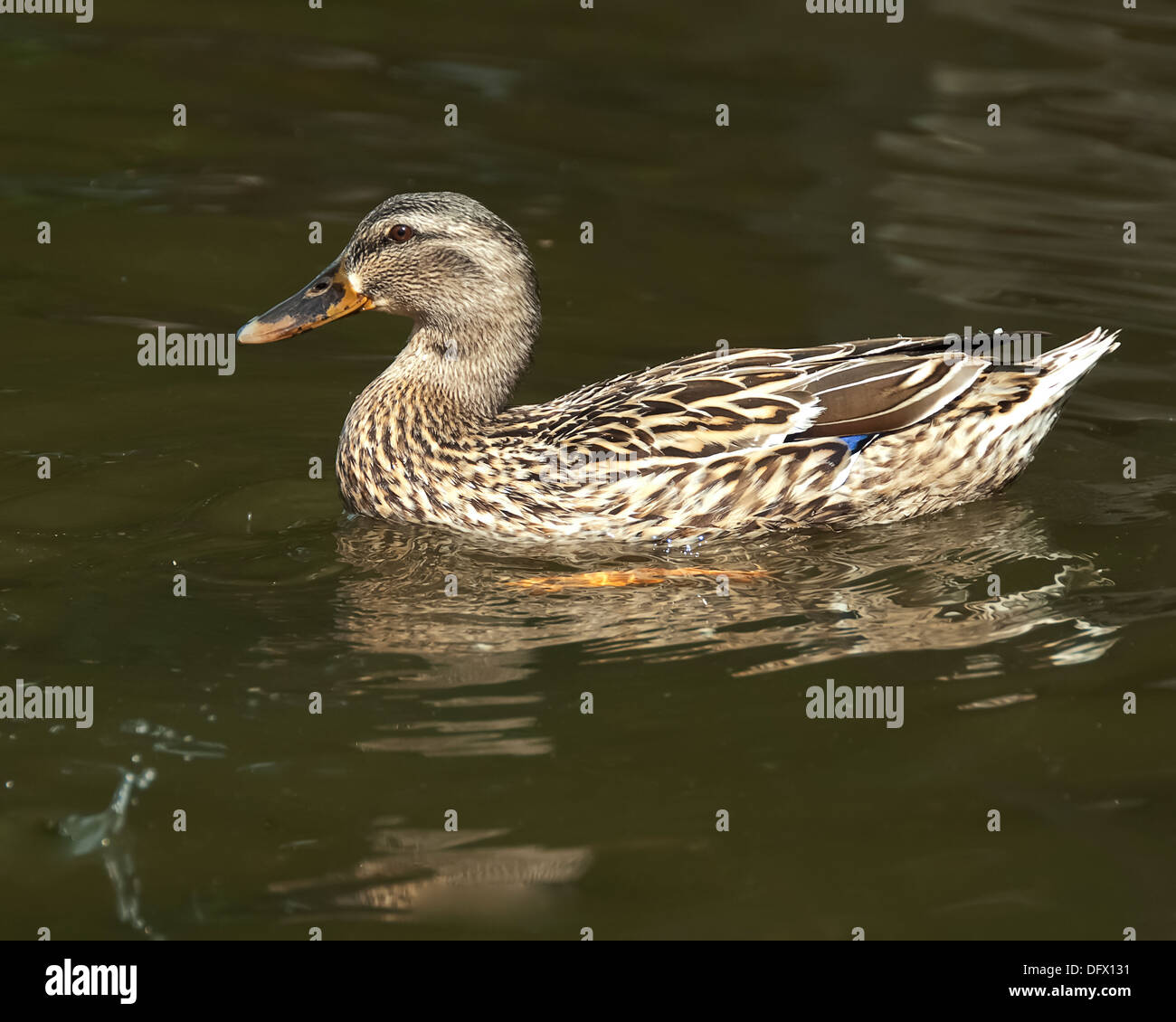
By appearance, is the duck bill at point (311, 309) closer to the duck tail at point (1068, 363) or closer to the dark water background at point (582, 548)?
the dark water background at point (582, 548)

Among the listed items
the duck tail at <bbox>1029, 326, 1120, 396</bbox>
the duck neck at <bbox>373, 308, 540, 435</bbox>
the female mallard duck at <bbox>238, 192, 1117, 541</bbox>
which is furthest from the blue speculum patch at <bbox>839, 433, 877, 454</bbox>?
the duck neck at <bbox>373, 308, 540, 435</bbox>

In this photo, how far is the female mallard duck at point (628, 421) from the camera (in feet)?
28.3

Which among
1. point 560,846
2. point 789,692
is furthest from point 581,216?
point 560,846

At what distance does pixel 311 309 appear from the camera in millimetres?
9188

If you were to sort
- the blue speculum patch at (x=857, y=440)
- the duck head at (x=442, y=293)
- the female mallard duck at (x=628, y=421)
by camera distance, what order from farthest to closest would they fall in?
1. the duck head at (x=442, y=293)
2. the blue speculum patch at (x=857, y=440)
3. the female mallard duck at (x=628, y=421)

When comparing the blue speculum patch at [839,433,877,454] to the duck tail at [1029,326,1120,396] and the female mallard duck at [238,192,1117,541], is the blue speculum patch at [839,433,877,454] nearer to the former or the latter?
the female mallard duck at [238,192,1117,541]

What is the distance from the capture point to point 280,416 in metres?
10.4

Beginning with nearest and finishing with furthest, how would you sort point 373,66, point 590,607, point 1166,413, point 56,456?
point 590,607 → point 56,456 → point 1166,413 → point 373,66

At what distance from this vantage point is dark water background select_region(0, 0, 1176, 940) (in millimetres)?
5977

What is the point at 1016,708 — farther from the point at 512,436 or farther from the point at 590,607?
the point at 512,436

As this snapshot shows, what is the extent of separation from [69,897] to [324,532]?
11.0 ft

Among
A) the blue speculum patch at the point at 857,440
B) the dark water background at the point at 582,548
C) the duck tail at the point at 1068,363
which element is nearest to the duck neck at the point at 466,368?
the dark water background at the point at 582,548

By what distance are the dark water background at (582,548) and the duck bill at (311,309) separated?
849mm

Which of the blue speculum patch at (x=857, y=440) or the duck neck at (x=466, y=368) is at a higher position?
the duck neck at (x=466, y=368)
